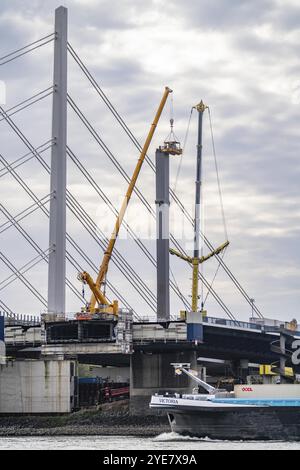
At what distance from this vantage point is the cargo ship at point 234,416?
312 feet

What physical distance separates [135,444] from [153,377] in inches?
1596

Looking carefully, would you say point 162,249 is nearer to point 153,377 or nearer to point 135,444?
point 153,377

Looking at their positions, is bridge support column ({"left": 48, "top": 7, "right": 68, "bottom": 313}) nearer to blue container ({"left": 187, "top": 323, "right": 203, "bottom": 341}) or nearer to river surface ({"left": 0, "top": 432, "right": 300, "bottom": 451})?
blue container ({"left": 187, "top": 323, "right": 203, "bottom": 341})

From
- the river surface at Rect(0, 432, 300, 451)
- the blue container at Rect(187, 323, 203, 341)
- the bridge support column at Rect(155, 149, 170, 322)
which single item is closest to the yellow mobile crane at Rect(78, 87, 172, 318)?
the bridge support column at Rect(155, 149, 170, 322)

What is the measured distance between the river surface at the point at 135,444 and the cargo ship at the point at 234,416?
4.14 feet

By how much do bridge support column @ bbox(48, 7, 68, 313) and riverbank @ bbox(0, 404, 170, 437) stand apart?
472 inches

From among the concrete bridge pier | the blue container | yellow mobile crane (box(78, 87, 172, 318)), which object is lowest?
the concrete bridge pier

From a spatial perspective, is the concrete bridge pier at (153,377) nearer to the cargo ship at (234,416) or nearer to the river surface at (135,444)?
the river surface at (135,444)

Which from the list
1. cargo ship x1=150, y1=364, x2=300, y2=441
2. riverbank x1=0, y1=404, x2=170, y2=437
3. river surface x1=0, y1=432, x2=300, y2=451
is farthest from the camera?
riverbank x1=0, y1=404, x2=170, y2=437

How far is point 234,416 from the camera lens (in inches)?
3782

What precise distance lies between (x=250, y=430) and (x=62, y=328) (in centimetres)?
3759

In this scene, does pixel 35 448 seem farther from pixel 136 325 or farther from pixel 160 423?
pixel 136 325

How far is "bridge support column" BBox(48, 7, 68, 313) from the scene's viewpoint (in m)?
124

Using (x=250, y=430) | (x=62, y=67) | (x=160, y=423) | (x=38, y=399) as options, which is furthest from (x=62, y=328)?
(x=250, y=430)
